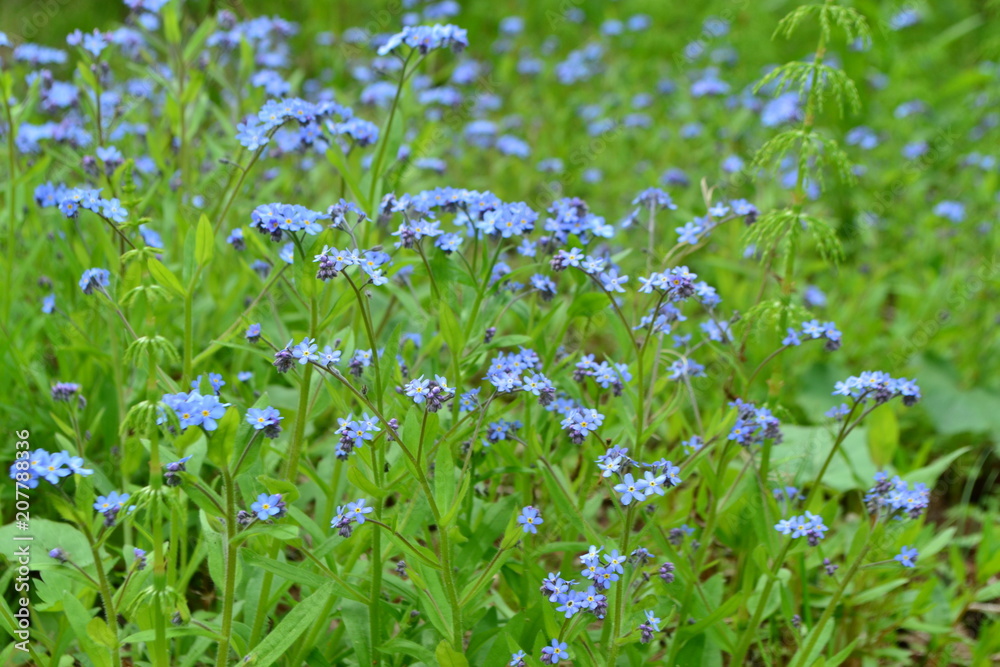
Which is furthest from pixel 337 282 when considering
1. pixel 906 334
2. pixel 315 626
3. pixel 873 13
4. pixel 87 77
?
pixel 873 13

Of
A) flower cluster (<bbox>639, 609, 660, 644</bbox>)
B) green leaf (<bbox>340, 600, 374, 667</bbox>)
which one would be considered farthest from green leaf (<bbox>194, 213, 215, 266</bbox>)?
flower cluster (<bbox>639, 609, 660, 644</bbox>)

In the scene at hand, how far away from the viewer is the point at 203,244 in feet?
8.82

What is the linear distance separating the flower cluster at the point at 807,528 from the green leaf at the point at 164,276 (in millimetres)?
1897

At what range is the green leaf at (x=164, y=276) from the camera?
2.52 metres

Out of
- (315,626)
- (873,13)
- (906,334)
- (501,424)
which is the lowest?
(315,626)

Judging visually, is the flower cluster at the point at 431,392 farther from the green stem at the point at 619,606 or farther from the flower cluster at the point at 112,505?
the flower cluster at the point at 112,505

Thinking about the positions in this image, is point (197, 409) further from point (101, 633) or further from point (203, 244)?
point (203, 244)

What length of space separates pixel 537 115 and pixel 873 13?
2817mm

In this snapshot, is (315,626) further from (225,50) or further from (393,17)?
(393,17)

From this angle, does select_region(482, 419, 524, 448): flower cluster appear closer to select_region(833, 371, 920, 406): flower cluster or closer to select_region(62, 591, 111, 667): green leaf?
select_region(833, 371, 920, 406): flower cluster

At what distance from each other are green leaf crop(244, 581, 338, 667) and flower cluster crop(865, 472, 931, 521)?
1.65 meters

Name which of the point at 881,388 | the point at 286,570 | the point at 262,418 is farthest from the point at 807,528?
the point at 262,418

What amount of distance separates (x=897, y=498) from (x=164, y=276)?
7.41 feet

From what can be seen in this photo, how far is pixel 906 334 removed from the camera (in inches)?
208
